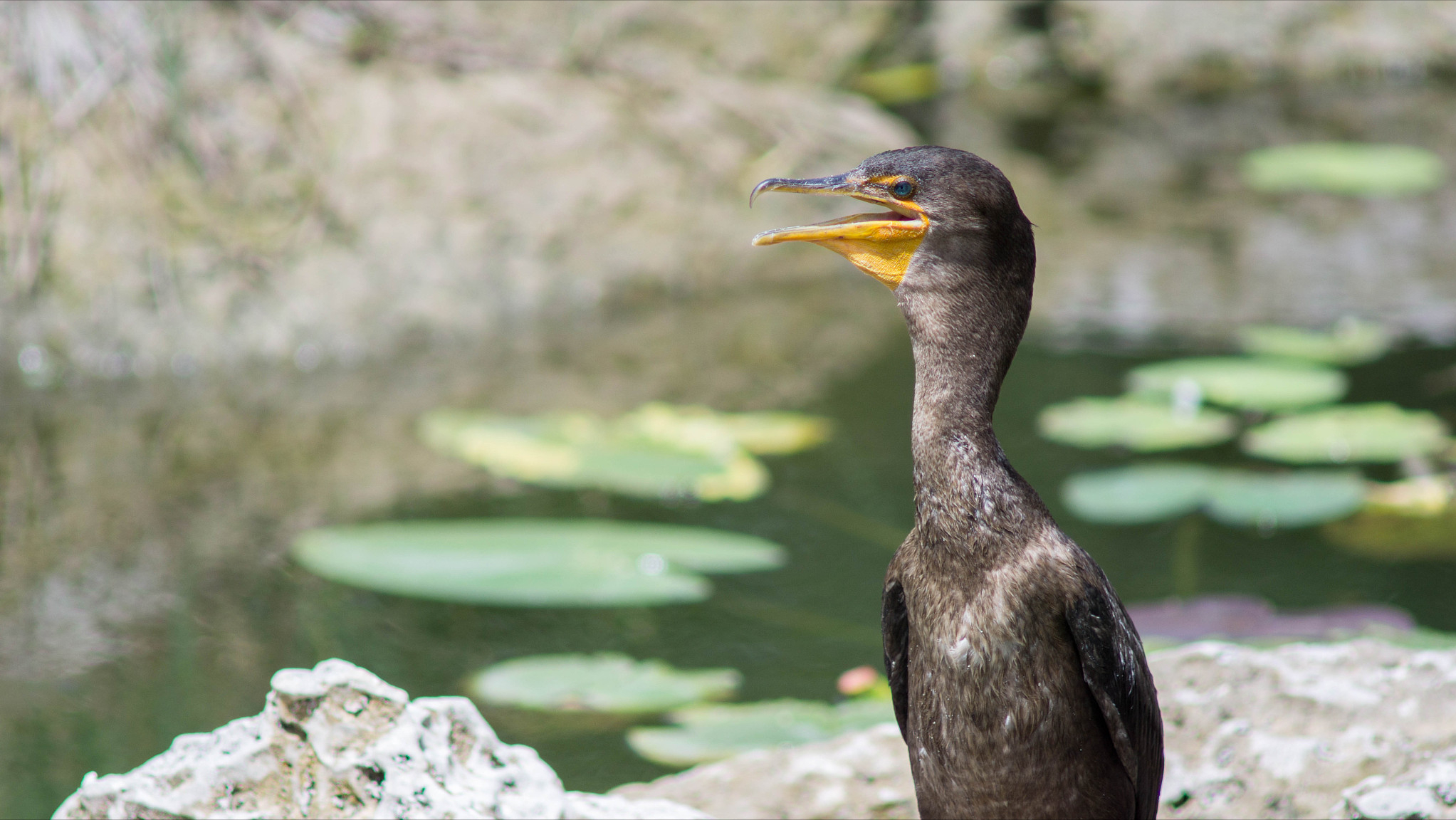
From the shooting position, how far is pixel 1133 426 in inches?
140

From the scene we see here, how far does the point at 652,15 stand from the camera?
16.8 feet

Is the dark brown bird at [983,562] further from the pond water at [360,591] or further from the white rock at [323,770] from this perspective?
the pond water at [360,591]

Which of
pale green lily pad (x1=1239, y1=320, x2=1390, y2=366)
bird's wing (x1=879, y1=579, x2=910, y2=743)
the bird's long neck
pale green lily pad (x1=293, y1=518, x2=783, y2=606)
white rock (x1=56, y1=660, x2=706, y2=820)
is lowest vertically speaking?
white rock (x1=56, y1=660, x2=706, y2=820)

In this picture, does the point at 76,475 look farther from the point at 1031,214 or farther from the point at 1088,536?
the point at 1031,214

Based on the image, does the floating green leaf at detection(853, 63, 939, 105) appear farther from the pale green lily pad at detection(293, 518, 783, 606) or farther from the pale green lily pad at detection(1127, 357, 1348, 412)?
the pale green lily pad at detection(293, 518, 783, 606)

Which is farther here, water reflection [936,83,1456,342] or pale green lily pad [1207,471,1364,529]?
water reflection [936,83,1456,342]

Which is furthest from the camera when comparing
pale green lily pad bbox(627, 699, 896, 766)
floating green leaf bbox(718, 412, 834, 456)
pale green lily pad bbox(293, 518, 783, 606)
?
floating green leaf bbox(718, 412, 834, 456)

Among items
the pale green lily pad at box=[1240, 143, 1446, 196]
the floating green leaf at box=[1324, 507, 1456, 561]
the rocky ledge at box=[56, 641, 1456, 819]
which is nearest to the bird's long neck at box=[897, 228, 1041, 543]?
the rocky ledge at box=[56, 641, 1456, 819]

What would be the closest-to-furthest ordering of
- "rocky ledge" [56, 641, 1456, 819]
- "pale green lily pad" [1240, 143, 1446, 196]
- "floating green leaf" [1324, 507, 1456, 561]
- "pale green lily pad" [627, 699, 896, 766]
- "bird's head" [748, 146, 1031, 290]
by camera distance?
"bird's head" [748, 146, 1031, 290] → "rocky ledge" [56, 641, 1456, 819] → "pale green lily pad" [627, 699, 896, 766] → "floating green leaf" [1324, 507, 1456, 561] → "pale green lily pad" [1240, 143, 1446, 196]

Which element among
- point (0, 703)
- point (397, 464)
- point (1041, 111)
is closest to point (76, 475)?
point (397, 464)

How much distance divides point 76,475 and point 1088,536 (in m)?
2.45

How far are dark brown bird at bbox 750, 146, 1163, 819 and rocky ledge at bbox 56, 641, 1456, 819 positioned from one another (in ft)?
1.42

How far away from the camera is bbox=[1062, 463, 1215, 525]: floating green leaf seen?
124 inches

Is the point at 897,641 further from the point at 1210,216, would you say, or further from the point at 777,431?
the point at 1210,216
